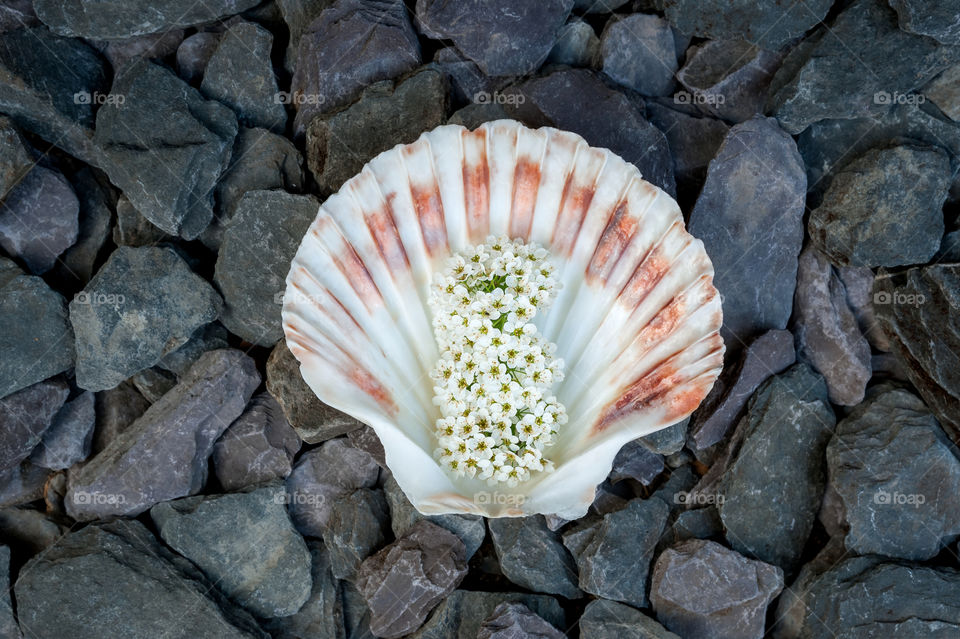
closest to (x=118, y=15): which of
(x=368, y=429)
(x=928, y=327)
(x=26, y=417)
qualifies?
(x=26, y=417)

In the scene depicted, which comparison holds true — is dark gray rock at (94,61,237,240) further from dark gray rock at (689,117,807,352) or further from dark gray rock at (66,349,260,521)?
dark gray rock at (689,117,807,352)

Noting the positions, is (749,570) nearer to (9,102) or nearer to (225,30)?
(225,30)

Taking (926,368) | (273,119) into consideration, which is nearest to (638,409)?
(926,368)

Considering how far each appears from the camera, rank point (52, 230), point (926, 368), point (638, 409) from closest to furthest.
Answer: point (638, 409), point (926, 368), point (52, 230)

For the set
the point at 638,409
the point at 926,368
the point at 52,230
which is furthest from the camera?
the point at 52,230

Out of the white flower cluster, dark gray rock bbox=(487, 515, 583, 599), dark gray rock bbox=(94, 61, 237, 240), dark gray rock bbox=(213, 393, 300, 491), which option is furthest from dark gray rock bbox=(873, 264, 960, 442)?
dark gray rock bbox=(94, 61, 237, 240)

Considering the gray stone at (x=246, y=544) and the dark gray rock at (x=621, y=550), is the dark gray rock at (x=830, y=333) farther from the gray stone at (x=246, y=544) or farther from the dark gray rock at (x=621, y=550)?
the gray stone at (x=246, y=544)
